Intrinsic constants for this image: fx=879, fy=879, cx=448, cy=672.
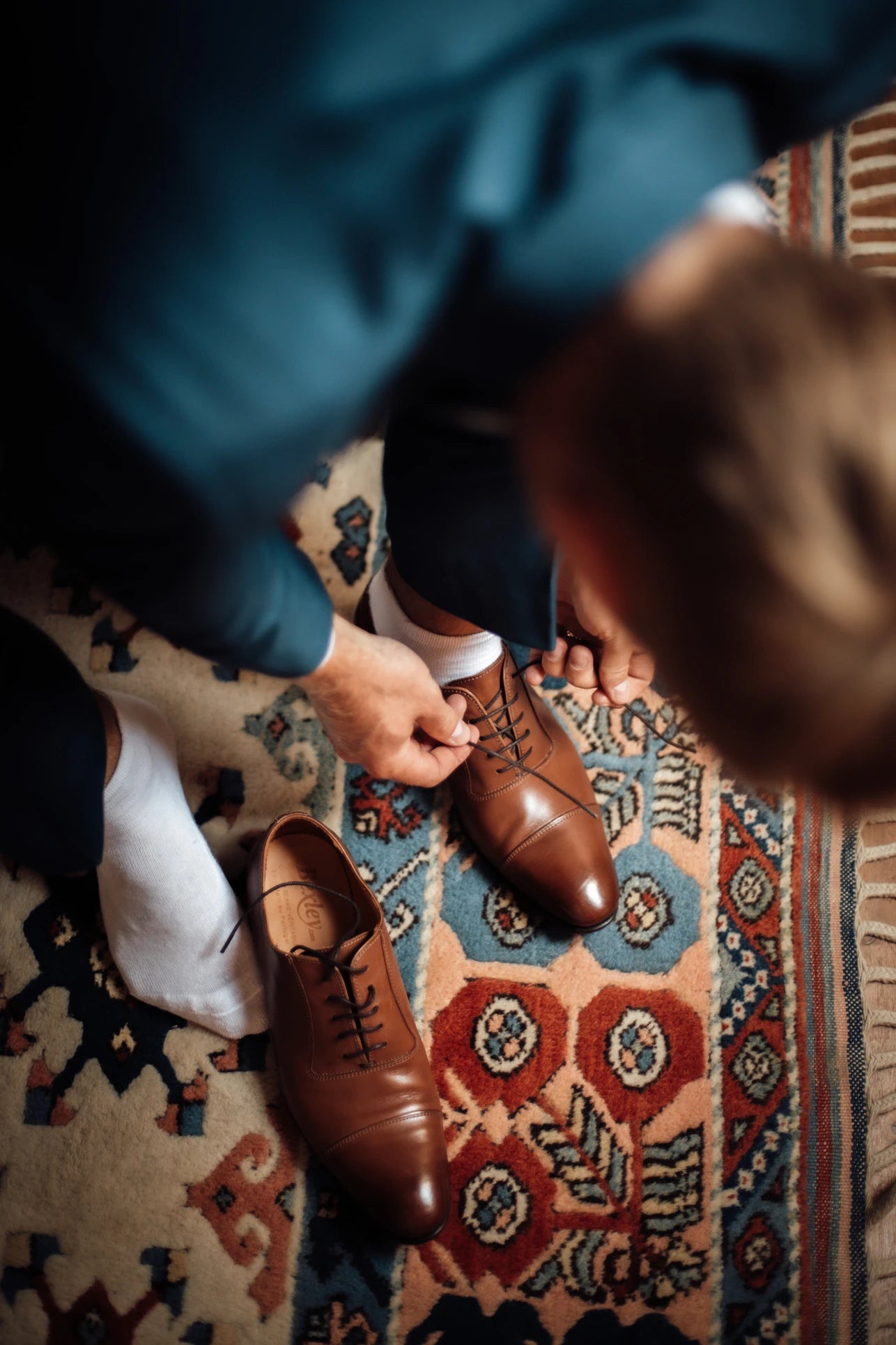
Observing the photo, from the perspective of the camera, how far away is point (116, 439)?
1.32ft

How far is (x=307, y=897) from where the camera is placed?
963mm

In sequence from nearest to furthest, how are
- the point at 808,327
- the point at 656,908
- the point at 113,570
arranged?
the point at 808,327, the point at 113,570, the point at 656,908

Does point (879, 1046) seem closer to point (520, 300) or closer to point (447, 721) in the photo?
point (447, 721)

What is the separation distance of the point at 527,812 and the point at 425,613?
0.84 feet

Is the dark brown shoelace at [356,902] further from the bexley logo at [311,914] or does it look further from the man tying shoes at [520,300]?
the man tying shoes at [520,300]

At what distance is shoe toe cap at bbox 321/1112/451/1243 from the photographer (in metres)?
0.86

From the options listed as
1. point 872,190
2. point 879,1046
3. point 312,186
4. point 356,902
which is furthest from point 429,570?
point 872,190

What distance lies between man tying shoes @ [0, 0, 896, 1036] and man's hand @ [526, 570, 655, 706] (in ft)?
1.47

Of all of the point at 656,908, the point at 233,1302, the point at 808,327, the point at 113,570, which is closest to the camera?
the point at 808,327

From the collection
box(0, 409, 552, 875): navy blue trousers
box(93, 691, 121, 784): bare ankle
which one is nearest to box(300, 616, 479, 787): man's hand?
box(0, 409, 552, 875): navy blue trousers

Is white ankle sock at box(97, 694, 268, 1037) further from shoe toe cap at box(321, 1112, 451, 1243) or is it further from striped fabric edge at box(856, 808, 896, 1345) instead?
striped fabric edge at box(856, 808, 896, 1345)

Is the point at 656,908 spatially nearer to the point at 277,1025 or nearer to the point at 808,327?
the point at 277,1025

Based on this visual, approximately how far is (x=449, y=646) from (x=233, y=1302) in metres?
0.70

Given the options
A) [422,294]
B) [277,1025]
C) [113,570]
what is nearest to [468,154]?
[422,294]
